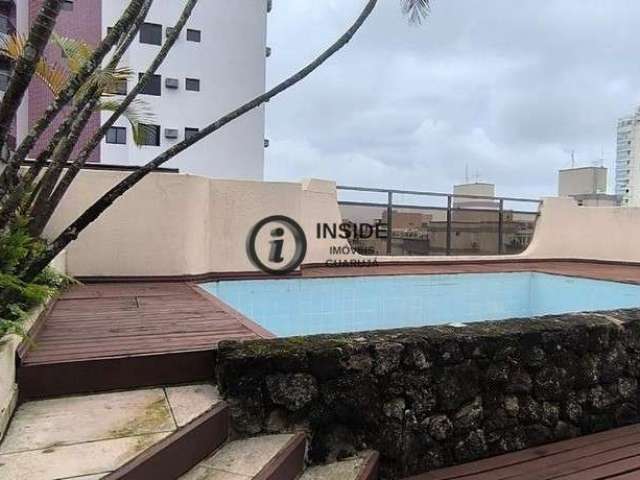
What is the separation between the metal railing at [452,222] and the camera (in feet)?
29.1

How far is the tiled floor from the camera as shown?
1.75 m

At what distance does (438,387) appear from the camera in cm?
283

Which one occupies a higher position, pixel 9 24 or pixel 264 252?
pixel 9 24

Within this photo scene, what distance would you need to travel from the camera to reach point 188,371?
104 inches

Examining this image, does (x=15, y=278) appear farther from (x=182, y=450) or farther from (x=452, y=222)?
(x=452, y=222)

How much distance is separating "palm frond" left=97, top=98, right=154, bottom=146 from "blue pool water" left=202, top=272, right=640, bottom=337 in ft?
7.17

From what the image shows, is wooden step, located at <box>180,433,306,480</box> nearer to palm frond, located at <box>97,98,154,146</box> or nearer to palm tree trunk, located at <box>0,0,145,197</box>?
palm tree trunk, located at <box>0,0,145,197</box>

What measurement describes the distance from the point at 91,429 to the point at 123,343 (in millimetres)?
841

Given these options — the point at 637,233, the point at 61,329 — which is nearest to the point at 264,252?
the point at 61,329

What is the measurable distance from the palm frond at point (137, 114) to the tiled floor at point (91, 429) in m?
→ 2.62

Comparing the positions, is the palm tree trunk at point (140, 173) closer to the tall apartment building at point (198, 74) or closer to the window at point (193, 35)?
the tall apartment building at point (198, 74)

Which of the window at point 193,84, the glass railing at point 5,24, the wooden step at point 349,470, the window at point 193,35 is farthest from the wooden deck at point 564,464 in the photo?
the window at point 193,35

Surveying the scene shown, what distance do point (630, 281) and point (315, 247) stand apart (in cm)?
522

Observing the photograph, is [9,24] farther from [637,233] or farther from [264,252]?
[637,233]
